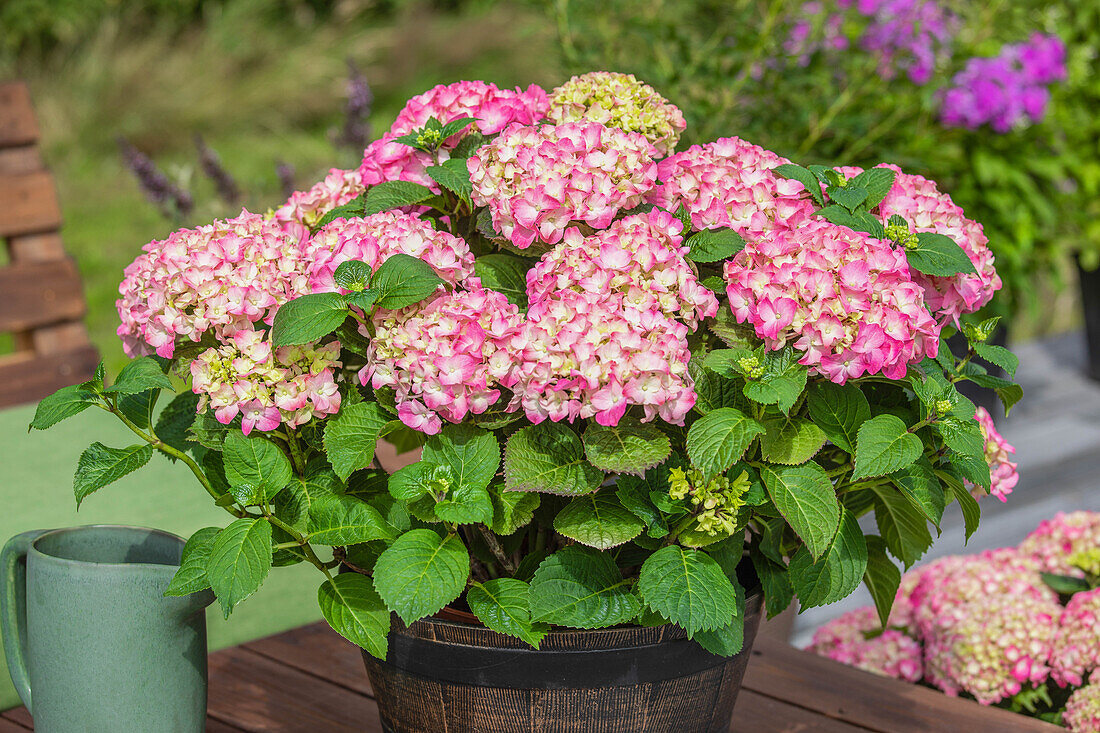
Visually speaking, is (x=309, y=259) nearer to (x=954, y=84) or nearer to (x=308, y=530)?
(x=308, y=530)

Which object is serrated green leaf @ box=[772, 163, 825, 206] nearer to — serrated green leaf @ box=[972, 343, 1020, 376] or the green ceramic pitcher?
serrated green leaf @ box=[972, 343, 1020, 376]

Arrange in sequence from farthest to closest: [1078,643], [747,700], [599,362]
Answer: [1078,643]
[747,700]
[599,362]

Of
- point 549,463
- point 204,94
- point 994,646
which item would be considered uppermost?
point 549,463

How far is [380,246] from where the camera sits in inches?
30.2

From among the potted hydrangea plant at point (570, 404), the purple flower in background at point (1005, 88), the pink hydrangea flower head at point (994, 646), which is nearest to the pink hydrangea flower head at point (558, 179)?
the potted hydrangea plant at point (570, 404)

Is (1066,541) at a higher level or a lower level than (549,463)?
lower

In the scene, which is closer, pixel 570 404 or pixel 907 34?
pixel 570 404

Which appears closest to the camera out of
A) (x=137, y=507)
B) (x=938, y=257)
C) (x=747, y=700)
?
(x=938, y=257)

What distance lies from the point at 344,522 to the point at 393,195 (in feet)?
0.85

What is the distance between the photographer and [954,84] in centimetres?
282

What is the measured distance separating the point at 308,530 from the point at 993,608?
0.89m

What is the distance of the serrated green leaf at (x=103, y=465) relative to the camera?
0.80 meters

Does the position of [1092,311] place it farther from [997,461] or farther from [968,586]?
[997,461]

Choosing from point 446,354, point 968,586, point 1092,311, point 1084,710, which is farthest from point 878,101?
point 446,354
